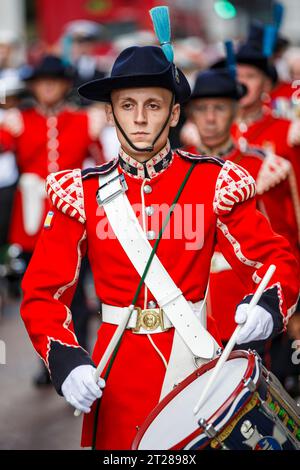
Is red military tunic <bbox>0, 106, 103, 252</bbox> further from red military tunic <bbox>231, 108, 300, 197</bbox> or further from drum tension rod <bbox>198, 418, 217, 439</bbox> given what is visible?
drum tension rod <bbox>198, 418, 217, 439</bbox>

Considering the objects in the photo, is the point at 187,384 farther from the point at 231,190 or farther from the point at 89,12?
the point at 89,12

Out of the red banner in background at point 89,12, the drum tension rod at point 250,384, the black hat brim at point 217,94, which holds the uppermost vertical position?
the red banner in background at point 89,12

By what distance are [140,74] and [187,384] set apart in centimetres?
101

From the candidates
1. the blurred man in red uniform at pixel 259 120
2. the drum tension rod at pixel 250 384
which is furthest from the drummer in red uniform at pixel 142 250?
the blurred man in red uniform at pixel 259 120

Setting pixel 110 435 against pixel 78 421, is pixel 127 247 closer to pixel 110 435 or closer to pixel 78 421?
pixel 110 435

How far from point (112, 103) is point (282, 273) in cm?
81

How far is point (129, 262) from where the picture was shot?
350 centimetres

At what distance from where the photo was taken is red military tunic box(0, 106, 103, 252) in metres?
7.20

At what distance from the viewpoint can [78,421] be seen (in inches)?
234

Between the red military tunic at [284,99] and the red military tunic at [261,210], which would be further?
the red military tunic at [284,99]

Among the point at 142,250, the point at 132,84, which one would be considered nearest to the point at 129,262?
the point at 142,250

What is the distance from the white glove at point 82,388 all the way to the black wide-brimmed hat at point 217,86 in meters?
2.32

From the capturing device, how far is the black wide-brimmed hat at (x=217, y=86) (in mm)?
5271

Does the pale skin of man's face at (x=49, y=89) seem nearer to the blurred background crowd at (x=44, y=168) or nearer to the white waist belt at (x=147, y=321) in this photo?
the blurred background crowd at (x=44, y=168)
